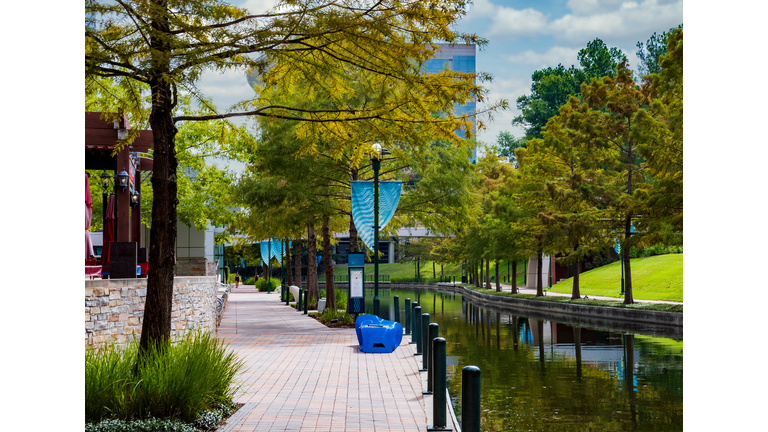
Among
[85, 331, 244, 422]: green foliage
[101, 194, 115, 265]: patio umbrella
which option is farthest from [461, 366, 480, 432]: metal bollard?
[101, 194, 115, 265]: patio umbrella

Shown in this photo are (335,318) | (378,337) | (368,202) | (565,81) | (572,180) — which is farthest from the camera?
(565,81)

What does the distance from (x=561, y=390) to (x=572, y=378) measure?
1.40 m

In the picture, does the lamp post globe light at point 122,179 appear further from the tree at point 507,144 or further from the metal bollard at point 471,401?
the tree at point 507,144

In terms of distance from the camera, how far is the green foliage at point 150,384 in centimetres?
696

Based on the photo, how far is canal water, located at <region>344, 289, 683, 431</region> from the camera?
9586 millimetres

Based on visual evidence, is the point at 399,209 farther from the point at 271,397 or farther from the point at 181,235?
the point at 181,235

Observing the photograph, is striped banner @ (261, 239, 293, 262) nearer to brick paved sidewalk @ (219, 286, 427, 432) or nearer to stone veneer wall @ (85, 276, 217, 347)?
brick paved sidewalk @ (219, 286, 427, 432)

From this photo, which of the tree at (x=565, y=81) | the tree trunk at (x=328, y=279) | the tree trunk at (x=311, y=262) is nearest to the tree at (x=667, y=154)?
the tree trunk at (x=328, y=279)

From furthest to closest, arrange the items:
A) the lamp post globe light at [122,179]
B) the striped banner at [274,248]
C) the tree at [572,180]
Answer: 1. the striped banner at [274,248]
2. the tree at [572,180]
3. the lamp post globe light at [122,179]

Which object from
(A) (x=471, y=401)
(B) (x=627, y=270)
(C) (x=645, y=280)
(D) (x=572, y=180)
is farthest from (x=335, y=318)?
(C) (x=645, y=280)

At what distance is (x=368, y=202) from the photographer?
1922 centimetres

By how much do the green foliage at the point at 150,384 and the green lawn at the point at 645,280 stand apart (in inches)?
978

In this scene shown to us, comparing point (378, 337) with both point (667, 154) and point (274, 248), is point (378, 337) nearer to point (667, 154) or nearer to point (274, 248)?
point (667, 154)

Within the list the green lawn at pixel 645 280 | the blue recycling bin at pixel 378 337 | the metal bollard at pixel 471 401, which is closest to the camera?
the metal bollard at pixel 471 401
